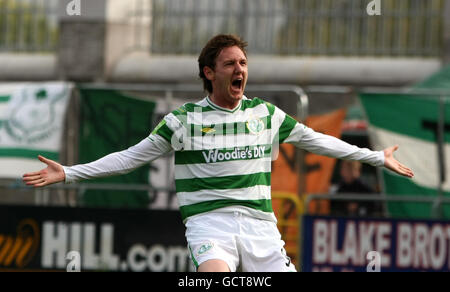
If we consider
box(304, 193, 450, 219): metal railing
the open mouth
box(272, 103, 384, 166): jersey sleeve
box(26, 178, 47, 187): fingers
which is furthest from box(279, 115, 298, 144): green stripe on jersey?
box(304, 193, 450, 219): metal railing

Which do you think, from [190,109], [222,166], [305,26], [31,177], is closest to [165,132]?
[190,109]

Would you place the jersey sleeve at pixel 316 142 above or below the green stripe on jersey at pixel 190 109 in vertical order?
below

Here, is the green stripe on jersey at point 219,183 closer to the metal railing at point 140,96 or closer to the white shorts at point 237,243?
the white shorts at point 237,243

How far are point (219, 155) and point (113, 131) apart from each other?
5.98m

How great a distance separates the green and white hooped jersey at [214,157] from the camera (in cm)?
667

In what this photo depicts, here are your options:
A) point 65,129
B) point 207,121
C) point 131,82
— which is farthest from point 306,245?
point 131,82

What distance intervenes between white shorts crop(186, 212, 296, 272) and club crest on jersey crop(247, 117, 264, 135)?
60 cm

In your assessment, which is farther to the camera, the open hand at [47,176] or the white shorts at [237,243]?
the open hand at [47,176]

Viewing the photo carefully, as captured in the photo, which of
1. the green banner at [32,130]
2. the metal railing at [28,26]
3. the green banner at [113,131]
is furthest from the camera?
the metal railing at [28,26]

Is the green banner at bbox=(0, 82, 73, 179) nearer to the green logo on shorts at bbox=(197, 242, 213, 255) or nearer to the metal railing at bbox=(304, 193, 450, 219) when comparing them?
the metal railing at bbox=(304, 193, 450, 219)

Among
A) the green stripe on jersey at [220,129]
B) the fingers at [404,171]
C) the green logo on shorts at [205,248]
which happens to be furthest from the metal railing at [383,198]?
the green logo on shorts at [205,248]

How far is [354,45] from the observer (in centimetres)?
1634

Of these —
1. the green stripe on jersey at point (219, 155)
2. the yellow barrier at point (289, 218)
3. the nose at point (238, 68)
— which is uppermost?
the nose at point (238, 68)
